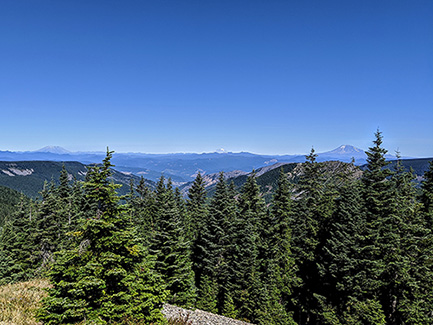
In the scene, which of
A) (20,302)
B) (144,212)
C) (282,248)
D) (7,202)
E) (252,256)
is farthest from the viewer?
(7,202)

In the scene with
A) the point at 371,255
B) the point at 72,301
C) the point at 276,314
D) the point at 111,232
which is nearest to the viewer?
the point at 72,301

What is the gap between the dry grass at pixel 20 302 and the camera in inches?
438

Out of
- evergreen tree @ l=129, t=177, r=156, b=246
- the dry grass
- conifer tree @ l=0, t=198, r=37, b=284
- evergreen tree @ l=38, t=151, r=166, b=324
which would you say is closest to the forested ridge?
evergreen tree @ l=38, t=151, r=166, b=324

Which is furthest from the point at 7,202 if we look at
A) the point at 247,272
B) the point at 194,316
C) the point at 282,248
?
the point at 282,248

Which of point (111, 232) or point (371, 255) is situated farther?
point (371, 255)

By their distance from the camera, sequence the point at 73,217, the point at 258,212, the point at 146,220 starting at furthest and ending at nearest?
the point at 146,220 → the point at 73,217 → the point at 258,212

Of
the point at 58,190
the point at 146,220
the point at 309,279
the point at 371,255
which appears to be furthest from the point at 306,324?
the point at 58,190

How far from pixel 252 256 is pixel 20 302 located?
22.4 meters

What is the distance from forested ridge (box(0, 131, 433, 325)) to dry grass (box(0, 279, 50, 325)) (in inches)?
45.4

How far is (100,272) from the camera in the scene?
11.4 metres

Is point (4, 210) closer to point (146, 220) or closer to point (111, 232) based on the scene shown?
point (146, 220)

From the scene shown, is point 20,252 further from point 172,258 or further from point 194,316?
point 194,316

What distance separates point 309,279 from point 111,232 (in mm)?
29174

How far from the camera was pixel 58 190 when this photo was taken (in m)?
48.8
